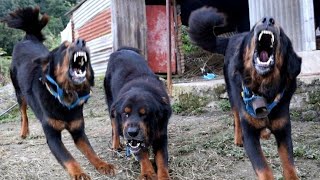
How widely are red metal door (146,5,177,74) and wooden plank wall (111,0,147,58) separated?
691mm

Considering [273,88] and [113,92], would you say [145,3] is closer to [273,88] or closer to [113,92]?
[113,92]

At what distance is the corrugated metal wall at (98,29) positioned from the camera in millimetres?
14062

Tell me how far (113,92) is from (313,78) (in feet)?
11.5

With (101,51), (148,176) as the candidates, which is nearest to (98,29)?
(101,51)

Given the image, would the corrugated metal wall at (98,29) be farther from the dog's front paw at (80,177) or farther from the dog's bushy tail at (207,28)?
the dog's front paw at (80,177)

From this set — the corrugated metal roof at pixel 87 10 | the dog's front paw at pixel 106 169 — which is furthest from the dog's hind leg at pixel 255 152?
the corrugated metal roof at pixel 87 10

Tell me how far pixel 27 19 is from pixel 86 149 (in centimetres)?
267

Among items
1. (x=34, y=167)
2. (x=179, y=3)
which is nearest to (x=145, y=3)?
(x=179, y=3)

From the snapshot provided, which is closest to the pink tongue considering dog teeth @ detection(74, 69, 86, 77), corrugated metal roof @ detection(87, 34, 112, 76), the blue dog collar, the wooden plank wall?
the blue dog collar

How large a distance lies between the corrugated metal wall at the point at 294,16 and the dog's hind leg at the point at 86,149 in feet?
15.0

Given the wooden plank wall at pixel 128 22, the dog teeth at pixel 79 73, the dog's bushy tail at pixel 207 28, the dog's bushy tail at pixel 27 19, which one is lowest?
the dog teeth at pixel 79 73

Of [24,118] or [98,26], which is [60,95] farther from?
[98,26]

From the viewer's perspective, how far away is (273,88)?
3.65 meters

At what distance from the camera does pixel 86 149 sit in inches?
180
